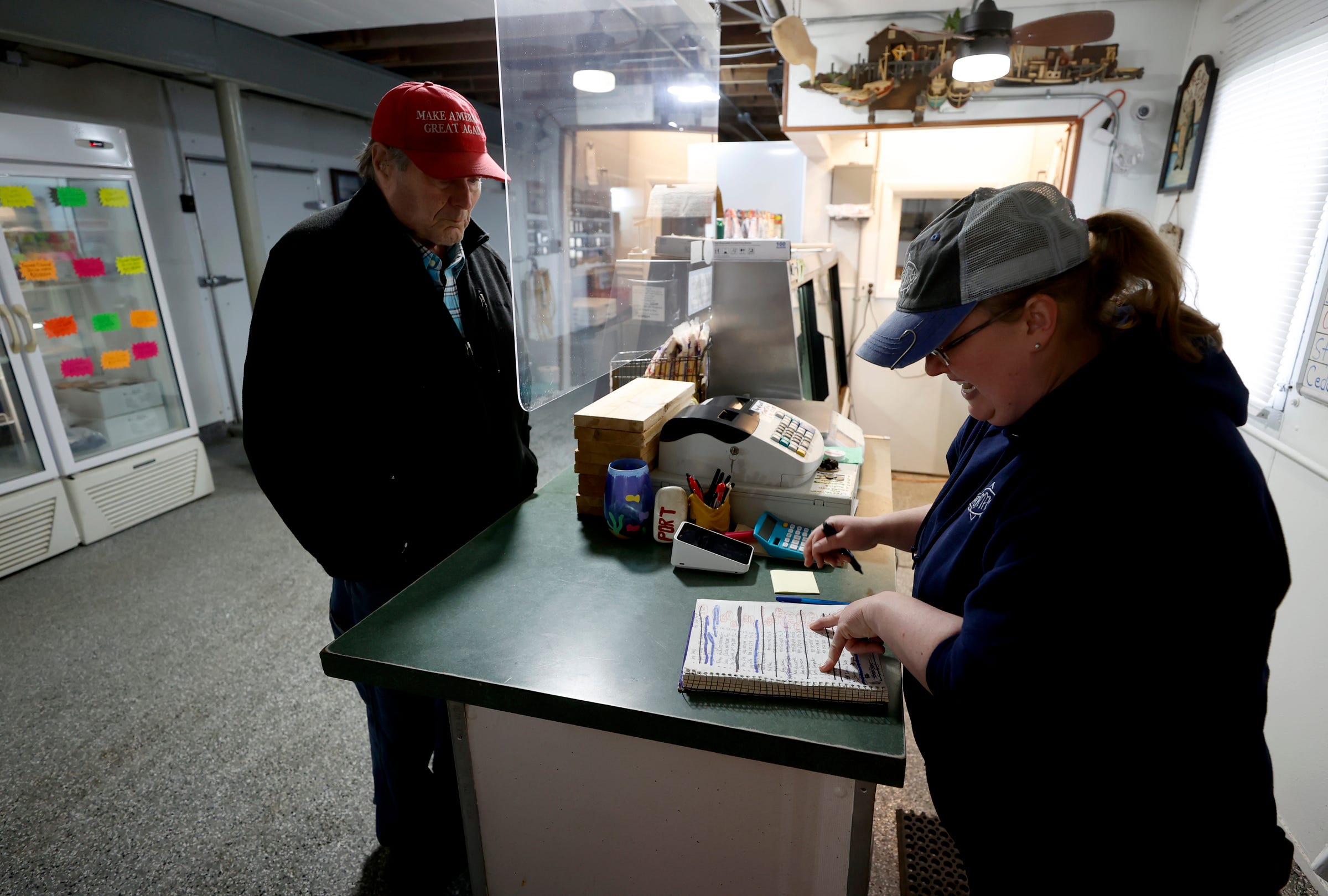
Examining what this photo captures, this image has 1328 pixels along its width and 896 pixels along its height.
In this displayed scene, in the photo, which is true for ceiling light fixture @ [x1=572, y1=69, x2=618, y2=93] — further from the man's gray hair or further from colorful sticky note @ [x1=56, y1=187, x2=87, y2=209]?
colorful sticky note @ [x1=56, y1=187, x2=87, y2=209]

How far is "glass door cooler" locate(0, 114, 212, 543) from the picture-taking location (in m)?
3.19

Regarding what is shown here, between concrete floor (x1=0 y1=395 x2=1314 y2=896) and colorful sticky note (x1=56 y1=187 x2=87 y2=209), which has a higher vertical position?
colorful sticky note (x1=56 y1=187 x2=87 y2=209)

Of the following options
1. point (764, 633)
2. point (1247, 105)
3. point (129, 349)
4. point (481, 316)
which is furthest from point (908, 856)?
point (129, 349)

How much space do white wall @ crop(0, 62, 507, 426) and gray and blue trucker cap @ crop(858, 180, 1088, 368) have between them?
408 centimetres

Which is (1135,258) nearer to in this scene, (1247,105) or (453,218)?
(453,218)

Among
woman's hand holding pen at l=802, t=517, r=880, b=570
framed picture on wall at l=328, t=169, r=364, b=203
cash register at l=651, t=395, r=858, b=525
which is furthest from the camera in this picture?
framed picture on wall at l=328, t=169, r=364, b=203

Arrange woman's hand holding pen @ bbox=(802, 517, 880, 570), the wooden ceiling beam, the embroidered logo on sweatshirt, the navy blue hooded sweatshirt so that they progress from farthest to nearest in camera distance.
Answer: the wooden ceiling beam, woman's hand holding pen @ bbox=(802, 517, 880, 570), the embroidered logo on sweatshirt, the navy blue hooded sweatshirt

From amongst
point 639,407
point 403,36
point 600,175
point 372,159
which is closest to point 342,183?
point 403,36

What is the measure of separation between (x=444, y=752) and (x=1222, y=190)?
330cm

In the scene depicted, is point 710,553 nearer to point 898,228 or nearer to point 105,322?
point 898,228

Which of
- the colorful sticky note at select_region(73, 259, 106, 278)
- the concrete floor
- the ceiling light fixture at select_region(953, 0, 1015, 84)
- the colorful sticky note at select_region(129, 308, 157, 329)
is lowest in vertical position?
the concrete floor

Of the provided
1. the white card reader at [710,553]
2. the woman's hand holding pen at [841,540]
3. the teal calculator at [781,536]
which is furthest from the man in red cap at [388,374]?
the woman's hand holding pen at [841,540]

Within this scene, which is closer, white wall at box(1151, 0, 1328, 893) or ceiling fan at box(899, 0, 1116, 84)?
white wall at box(1151, 0, 1328, 893)

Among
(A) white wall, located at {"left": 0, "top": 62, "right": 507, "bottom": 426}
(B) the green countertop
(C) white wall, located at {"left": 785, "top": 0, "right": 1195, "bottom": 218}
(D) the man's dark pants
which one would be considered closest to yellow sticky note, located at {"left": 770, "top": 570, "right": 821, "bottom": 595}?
(B) the green countertop
